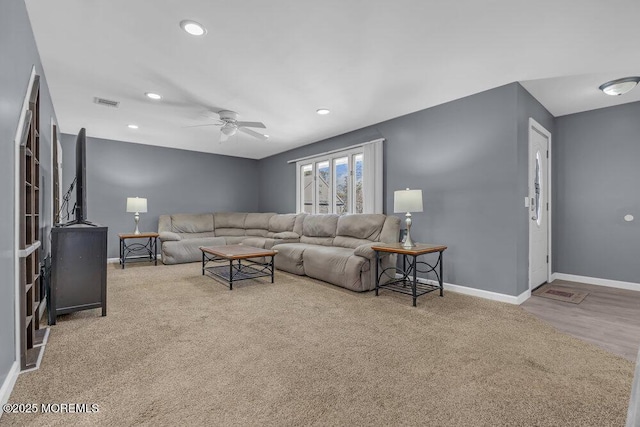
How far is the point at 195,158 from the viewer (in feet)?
22.9

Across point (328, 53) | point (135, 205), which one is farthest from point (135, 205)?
point (328, 53)

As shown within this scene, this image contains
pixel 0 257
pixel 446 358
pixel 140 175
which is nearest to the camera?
pixel 0 257

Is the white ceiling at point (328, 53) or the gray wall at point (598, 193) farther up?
the white ceiling at point (328, 53)

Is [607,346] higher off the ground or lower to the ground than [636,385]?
lower

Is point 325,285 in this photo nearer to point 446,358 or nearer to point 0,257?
point 446,358

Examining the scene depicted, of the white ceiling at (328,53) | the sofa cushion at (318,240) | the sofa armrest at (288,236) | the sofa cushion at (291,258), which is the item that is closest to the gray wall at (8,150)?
the white ceiling at (328,53)

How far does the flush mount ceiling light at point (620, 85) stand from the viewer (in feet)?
10.3

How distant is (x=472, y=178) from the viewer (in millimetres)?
3639

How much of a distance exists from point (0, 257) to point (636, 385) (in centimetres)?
238

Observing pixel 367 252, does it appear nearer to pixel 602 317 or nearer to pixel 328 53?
pixel 328 53

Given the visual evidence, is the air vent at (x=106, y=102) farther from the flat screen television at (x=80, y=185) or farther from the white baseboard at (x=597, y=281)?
the white baseboard at (x=597, y=281)

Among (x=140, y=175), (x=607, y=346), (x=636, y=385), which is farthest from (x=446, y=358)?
(x=140, y=175)

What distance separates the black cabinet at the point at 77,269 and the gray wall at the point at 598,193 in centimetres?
573

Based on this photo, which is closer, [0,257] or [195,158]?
[0,257]
